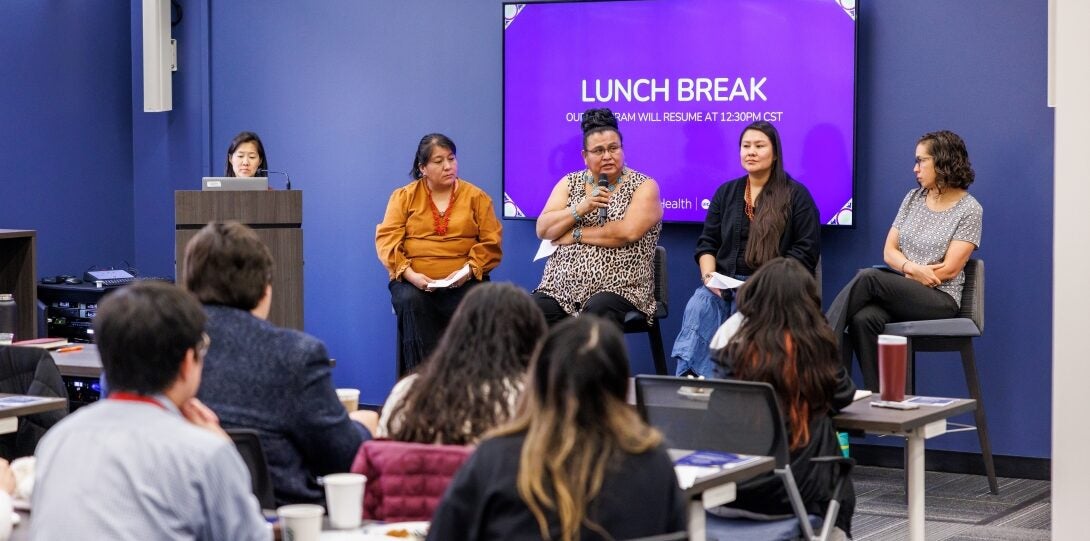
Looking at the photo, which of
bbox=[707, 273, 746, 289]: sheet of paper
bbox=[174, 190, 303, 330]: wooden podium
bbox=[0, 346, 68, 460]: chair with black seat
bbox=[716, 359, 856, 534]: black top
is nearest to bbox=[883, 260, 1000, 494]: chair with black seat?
bbox=[707, 273, 746, 289]: sheet of paper

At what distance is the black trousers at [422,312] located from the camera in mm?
6520

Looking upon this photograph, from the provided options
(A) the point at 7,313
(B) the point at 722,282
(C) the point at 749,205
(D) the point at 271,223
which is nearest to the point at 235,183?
(D) the point at 271,223

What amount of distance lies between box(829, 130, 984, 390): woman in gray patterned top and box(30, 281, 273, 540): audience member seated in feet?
13.1

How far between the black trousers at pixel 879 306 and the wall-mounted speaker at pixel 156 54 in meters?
4.54

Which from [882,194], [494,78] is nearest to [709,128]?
[882,194]

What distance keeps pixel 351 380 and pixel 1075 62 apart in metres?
4.92

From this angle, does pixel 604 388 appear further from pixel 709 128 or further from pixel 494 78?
pixel 494 78

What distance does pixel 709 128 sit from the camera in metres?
6.53

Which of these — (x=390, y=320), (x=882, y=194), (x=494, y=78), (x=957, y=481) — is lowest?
(x=957, y=481)

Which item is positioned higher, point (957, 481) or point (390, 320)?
point (390, 320)

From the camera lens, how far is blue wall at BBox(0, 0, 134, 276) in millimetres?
7551

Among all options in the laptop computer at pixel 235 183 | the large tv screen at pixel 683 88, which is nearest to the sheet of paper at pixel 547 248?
the large tv screen at pixel 683 88

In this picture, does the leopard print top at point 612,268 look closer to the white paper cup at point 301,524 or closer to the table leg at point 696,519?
the table leg at point 696,519

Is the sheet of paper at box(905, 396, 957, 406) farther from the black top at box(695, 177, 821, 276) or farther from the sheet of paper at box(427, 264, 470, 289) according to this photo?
the sheet of paper at box(427, 264, 470, 289)
